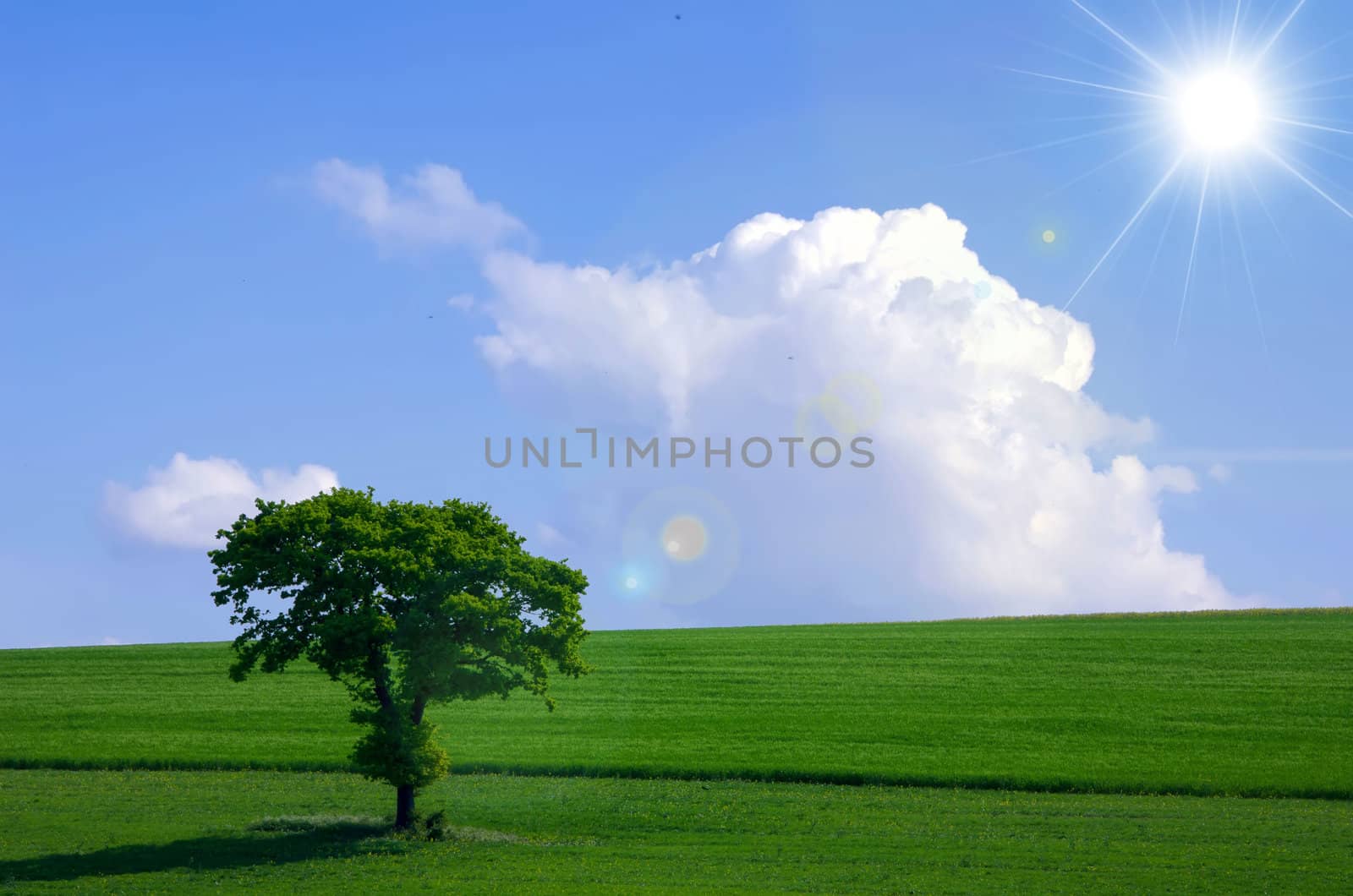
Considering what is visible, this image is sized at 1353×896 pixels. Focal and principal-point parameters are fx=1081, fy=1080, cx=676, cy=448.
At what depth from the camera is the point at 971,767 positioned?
4603cm

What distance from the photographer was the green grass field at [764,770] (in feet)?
101

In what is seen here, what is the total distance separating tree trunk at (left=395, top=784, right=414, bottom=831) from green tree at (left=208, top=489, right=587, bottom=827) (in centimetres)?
6

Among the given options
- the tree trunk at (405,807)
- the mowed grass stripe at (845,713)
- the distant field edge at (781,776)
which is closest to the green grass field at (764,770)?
the distant field edge at (781,776)

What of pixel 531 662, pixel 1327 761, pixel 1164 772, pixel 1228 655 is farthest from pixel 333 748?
pixel 1228 655

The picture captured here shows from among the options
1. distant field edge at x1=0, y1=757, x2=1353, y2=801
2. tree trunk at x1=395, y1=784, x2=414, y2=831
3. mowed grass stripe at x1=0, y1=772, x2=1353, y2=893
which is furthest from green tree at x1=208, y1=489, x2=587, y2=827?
distant field edge at x1=0, y1=757, x2=1353, y2=801

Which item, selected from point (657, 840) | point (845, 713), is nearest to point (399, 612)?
point (657, 840)

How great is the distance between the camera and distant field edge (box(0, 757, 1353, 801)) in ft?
141

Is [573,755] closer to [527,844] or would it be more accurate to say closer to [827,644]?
[527,844]

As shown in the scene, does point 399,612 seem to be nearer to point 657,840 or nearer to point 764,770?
point 657,840

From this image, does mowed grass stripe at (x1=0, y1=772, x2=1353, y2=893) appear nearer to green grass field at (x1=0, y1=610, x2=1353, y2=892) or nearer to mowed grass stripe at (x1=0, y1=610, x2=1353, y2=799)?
green grass field at (x1=0, y1=610, x2=1353, y2=892)

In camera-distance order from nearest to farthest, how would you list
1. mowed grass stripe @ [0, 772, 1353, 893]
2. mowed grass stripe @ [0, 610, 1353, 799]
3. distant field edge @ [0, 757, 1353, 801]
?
mowed grass stripe @ [0, 772, 1353, 893] → distant field edge @ [0, 757, 1353, 801] → mowed grass stripe @ [0, 610, 1353, 799]

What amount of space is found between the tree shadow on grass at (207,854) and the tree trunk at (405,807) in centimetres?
68

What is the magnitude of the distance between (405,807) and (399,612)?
263 inches

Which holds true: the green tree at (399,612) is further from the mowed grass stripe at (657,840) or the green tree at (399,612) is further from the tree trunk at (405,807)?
the mowed grass stripe at (657,840)
